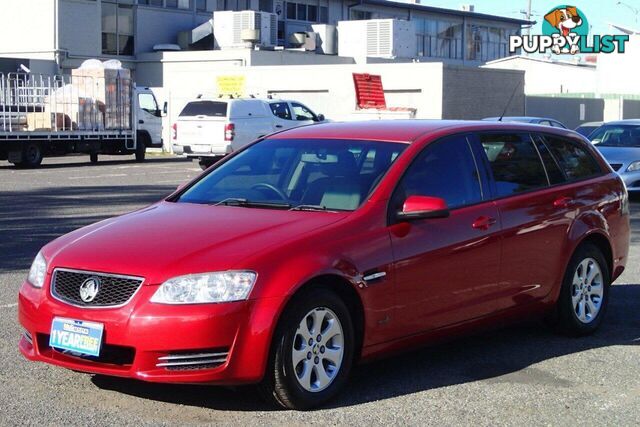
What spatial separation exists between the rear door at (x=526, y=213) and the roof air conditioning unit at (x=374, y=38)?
41810mm

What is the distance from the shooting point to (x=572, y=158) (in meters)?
8.23

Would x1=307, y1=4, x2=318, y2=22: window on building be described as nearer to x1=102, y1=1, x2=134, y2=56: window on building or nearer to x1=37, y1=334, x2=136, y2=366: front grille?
x1=102, y1=1, x2=134, y2=56: window on building

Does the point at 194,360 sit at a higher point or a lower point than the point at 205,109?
lower

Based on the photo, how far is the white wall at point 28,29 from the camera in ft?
141

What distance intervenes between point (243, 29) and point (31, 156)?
64.0ft

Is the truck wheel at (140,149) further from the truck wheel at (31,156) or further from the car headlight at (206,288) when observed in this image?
the car headlight at (206,288)

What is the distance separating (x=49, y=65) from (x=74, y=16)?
2.63 m

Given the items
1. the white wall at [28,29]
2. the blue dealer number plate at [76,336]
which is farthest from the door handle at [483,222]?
the white wall at [28,29]

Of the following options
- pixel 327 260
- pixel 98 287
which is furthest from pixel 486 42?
pixel 98 287

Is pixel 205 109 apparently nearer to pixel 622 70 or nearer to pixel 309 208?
pixel 309 208

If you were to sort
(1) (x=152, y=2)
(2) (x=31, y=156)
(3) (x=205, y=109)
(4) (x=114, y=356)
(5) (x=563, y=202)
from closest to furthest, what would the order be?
(4) (x=114, y=356)
(5) (x=563, y=202)
(2) (x=31, y=156)
(3) (x=205, y=109)
(1) (x=152, y=2)

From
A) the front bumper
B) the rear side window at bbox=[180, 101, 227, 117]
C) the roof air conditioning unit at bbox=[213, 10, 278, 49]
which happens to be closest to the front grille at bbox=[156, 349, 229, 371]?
the front bumper

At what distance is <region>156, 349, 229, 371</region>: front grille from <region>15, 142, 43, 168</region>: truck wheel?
2329 centimetres

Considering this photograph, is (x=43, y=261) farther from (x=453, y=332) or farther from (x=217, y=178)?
(x=453, y=332)
